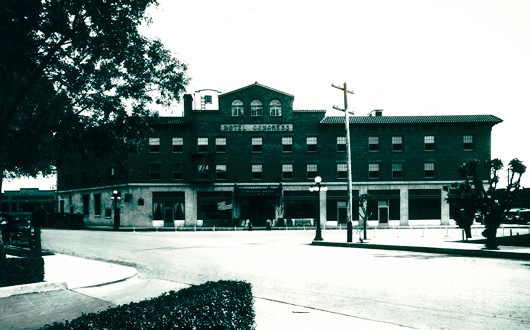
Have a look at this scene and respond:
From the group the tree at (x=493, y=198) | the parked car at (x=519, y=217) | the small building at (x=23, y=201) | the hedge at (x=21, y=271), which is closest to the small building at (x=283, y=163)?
the parked car at (x=519, y=217)

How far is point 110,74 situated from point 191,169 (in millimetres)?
34004

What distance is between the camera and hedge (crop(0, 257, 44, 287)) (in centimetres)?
995

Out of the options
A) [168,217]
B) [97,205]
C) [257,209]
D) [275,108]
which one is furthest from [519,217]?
[97,205]

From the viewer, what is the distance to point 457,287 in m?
9.99

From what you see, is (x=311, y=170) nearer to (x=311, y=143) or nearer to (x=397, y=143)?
(x=311, y=143)

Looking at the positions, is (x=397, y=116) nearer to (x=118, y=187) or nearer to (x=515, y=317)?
(x=118, y=187)

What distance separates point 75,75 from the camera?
13055 mm

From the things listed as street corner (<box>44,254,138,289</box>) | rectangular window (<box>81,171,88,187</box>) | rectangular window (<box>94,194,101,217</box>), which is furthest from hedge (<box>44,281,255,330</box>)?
rectangular window (<box>81,171,88,187</box>)

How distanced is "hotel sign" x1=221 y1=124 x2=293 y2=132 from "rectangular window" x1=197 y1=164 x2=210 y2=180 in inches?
163

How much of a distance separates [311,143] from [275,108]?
5061 millimetres

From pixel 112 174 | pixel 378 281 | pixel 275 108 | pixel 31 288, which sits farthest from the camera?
pixel 112 174

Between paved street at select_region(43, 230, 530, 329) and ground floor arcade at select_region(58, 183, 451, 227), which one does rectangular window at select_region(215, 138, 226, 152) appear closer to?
ground floor arcade at select_region(58, 183, 451, 227)

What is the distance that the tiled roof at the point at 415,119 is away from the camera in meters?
47.7

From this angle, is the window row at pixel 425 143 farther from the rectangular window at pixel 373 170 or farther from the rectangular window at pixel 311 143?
the rectangular window at pixel 311 143
